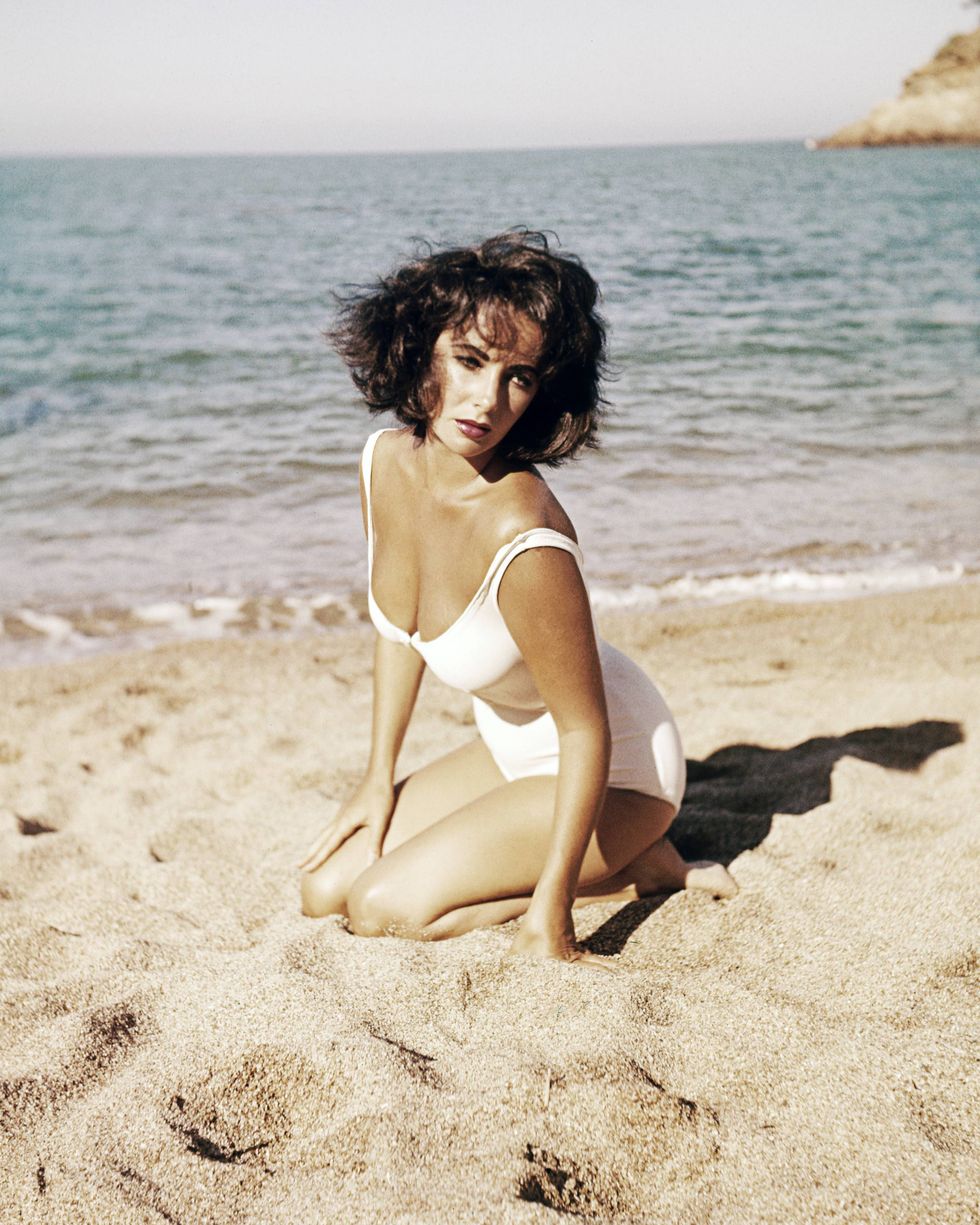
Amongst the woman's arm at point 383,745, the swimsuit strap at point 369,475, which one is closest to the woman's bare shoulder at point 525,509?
the swimsuit strap at point 369,475

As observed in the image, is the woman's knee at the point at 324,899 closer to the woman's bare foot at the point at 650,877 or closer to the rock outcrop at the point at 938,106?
the woman's bare foot at the point at 650,877

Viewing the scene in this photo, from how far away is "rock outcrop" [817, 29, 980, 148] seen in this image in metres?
74.1

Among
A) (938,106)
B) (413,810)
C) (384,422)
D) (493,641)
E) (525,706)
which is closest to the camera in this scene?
(493,641)

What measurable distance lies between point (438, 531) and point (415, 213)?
23.0 m

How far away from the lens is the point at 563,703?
2.51m

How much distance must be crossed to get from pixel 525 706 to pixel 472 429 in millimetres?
824

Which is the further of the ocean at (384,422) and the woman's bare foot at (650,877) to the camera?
the ocean at (384,422)

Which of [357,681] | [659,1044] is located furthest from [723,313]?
[659,1044]

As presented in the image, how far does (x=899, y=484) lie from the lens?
319 inches

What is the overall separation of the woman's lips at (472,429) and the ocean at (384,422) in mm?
516

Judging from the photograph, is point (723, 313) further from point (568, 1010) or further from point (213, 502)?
point (568, 1010)

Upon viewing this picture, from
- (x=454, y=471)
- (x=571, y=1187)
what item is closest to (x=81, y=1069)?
(x=571, y=1187)

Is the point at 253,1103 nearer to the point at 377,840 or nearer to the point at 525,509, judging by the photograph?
the point at 377,840

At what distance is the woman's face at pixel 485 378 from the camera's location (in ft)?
7.80
